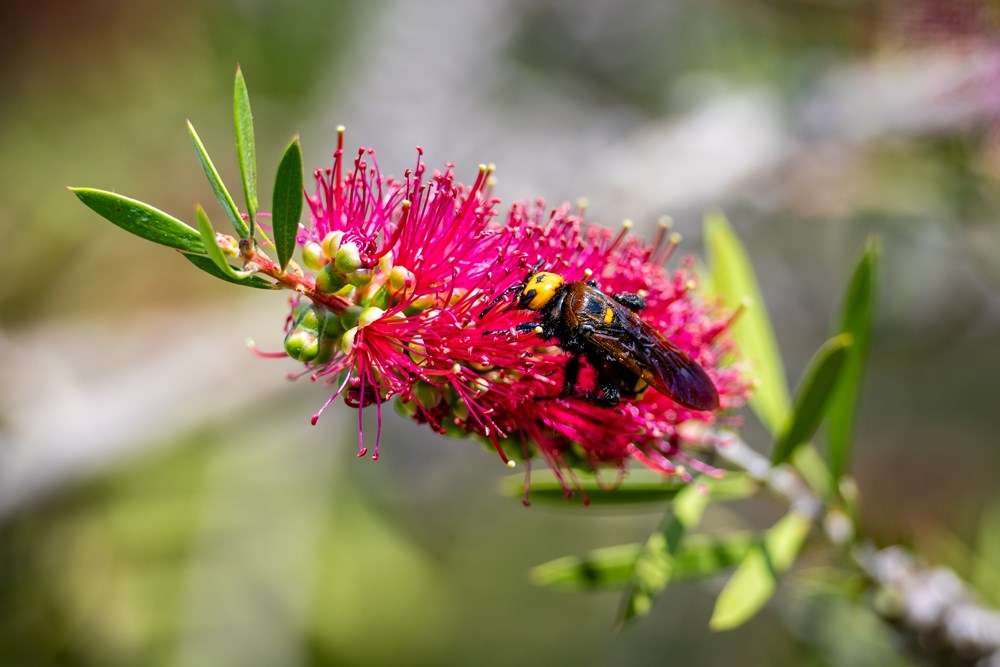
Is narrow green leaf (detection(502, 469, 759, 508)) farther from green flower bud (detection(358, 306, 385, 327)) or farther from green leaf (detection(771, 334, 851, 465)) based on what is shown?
green flower bud (detection(358, 306, 385, 327))

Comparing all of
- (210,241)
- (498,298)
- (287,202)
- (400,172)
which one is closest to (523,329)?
(498,298)

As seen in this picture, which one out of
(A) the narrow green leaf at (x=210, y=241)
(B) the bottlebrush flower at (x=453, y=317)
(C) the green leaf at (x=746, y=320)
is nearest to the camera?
(A) the narrow green leaf at (x=210, y=241)

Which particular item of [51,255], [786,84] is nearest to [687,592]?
[786,84]

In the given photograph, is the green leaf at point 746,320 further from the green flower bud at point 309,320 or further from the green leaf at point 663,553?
the green flower bud at point 309,320

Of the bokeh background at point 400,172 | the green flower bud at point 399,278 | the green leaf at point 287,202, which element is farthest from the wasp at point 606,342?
the bokeh background at point 400,172

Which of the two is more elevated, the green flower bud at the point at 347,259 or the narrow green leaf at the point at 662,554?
the green flower bud at the point at 347,259

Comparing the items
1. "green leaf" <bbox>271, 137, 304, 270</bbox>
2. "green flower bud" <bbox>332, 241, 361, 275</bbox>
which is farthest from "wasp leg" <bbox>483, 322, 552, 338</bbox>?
"green leaf" <bbox>271, 137, 304, 270</bbox>
